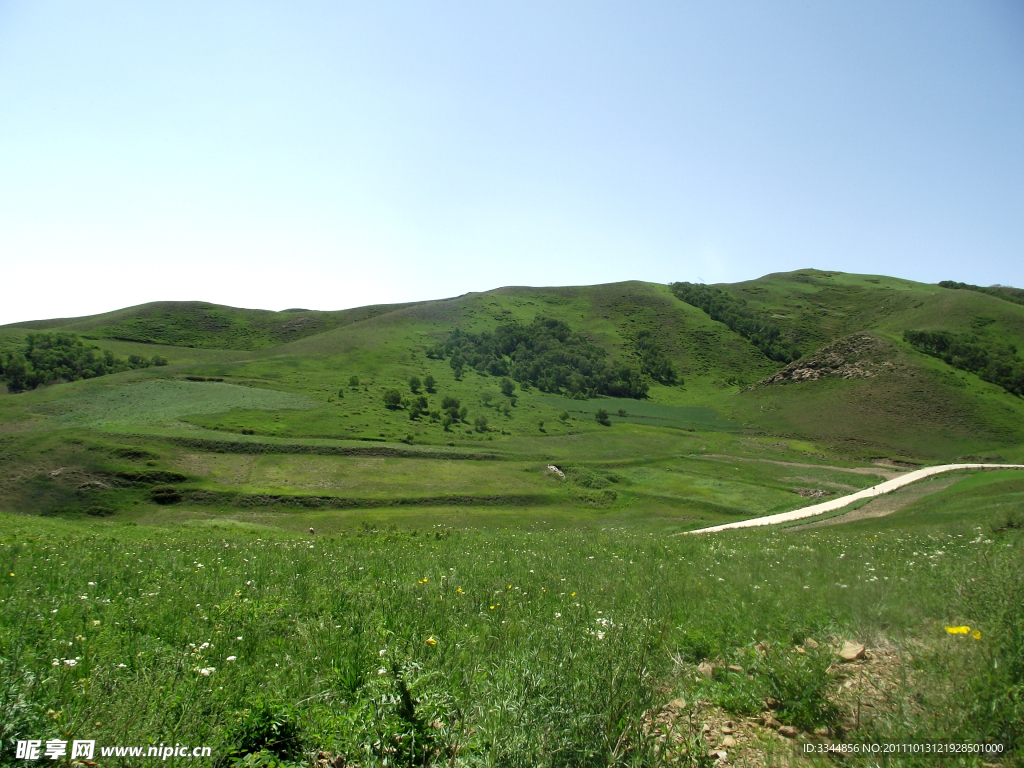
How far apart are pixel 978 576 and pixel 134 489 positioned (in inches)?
2299

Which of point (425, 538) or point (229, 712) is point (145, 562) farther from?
point (425, 538)

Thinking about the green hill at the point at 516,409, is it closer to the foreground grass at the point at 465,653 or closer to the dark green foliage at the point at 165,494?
the dark green foliage at the point at 165,494

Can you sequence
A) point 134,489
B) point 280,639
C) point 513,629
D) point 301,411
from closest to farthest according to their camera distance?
1. point 280,639
2. point 513,629
3. point 134,489
4. point 301,411

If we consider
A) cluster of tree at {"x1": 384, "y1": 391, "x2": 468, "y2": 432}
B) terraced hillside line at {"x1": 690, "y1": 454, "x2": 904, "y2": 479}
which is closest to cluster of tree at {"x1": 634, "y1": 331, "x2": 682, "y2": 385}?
terraced hillside line at {"x1": 690, "y1": 454, "x2": 904, "y2": 479}

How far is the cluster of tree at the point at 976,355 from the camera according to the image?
108 meters

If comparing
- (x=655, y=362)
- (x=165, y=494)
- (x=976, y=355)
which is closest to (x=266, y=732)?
(x=165, y=494)

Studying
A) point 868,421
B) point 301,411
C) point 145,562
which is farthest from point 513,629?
point 868,421

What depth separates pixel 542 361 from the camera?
145375mm

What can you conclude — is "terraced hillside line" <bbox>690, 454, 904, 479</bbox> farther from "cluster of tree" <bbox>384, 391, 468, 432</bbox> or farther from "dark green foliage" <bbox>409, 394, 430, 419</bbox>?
"dark green foliage" <bbox>409, 394, 430, 419</bbox>

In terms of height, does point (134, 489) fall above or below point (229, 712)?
below

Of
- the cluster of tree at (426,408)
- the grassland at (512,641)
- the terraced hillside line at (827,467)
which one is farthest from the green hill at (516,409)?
the grassland at (512,641)

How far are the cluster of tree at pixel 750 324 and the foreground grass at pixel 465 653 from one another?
6693 inches

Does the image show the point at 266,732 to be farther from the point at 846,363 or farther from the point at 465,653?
the point at 846,363

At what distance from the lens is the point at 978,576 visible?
6531 mm
